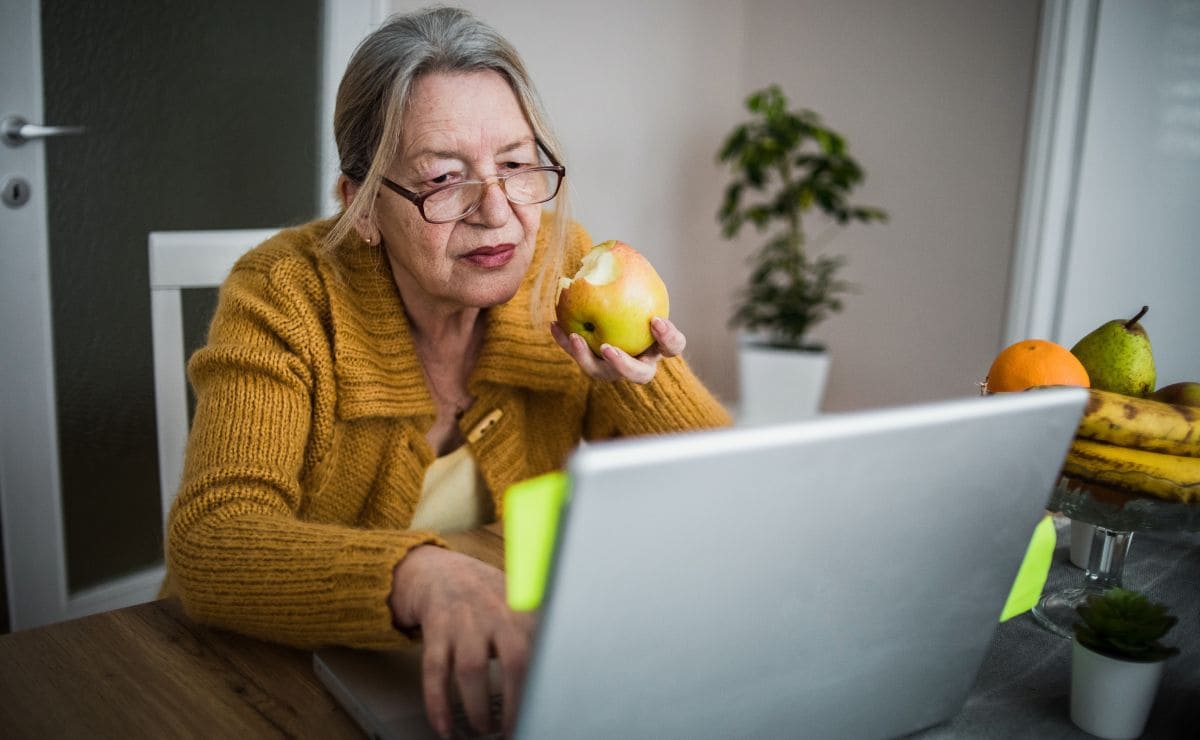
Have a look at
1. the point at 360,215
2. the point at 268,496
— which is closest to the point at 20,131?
the point at 360,215

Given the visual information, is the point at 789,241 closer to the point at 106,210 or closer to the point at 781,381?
the point at 781,381

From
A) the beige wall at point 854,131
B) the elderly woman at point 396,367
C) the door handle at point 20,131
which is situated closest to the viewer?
the elderly woman at point 396,367

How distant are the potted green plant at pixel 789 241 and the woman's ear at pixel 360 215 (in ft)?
7.27

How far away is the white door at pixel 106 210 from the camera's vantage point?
1.77 m

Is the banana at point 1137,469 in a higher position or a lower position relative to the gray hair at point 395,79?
lower

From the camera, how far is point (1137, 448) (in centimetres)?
75

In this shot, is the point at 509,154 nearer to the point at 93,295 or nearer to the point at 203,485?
the point at 203,485

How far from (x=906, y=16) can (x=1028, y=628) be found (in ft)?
9.43

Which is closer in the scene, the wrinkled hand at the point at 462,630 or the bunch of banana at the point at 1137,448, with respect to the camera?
the wrinkled hand at the point at 462,630

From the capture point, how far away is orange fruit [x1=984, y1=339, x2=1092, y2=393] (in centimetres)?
82

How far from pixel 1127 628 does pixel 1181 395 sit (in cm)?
35

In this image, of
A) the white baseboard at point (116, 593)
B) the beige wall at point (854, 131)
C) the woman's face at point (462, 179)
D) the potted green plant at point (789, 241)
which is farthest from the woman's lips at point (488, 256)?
the potted green plant at point (789, 241)

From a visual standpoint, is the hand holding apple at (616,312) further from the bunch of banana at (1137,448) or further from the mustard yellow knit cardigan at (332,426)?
the bunch of banana at (1137,448)

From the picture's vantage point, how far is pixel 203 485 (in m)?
0.87
